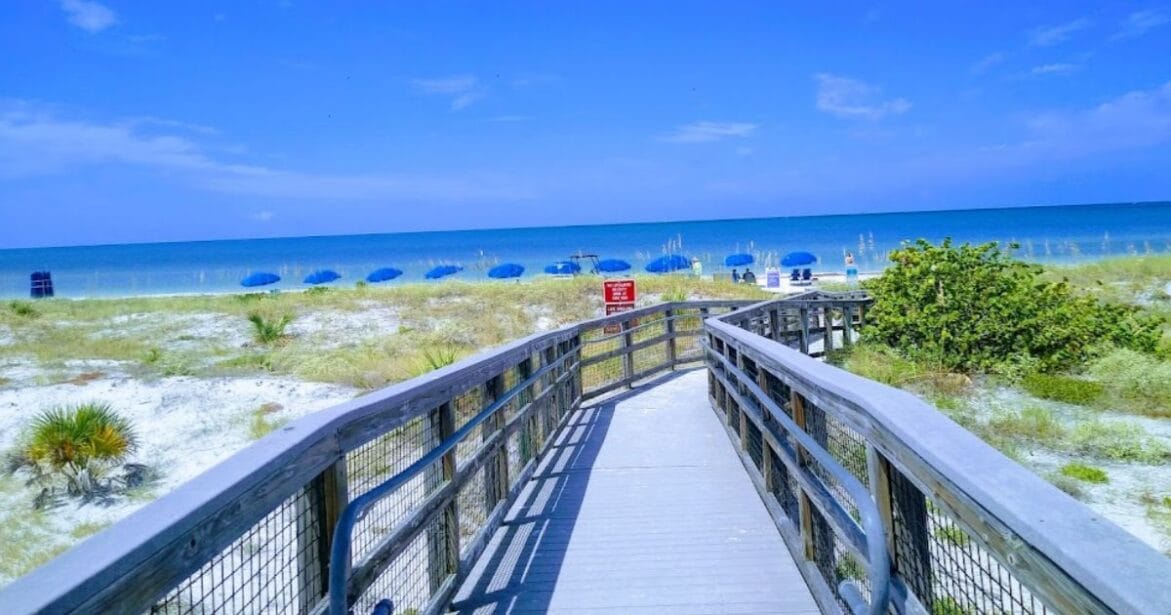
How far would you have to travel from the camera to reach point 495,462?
532 centimetres

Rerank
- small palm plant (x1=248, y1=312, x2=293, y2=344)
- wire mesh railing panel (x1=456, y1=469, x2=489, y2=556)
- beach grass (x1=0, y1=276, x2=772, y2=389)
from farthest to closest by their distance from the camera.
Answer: small palm plant (x1=248, y1=312, x2=293, y2=344) → beach grass (x1=0, y1=276, x2=772, y2=389) → wire mesh railing panel (x1=456, y1=469, x2=489, y2=556)

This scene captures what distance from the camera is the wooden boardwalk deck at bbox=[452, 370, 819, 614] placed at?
4.07 meters

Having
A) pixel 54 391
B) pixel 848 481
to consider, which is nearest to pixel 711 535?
pixel 848 481

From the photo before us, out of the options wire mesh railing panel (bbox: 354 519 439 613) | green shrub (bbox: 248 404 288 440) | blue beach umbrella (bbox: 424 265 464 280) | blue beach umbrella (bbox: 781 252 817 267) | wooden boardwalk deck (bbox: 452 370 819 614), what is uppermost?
blue beach umbrella (bbox: 424 265 464 280)

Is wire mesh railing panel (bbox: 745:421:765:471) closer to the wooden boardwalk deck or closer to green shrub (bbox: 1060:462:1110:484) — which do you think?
the wooden boardwalk deck

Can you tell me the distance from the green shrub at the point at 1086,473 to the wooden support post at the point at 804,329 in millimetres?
6143

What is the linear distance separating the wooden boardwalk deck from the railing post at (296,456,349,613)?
1.42 meters

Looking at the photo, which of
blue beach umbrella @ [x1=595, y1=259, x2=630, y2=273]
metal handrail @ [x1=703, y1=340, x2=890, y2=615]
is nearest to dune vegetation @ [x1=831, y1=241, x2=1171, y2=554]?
metal handrail @ [x1=703, y1=340, x2=890, y2=615]

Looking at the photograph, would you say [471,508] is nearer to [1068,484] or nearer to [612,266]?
[1068,484]

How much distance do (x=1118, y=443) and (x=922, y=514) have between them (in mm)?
7329

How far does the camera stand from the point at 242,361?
60.8 feet

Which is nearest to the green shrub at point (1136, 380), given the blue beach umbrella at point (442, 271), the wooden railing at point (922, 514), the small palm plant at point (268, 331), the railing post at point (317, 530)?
the wooden railing at point (922, 514)

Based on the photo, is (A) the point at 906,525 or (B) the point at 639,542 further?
(B) the point at 639,542

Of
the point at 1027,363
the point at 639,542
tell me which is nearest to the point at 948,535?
the point at 639,542
